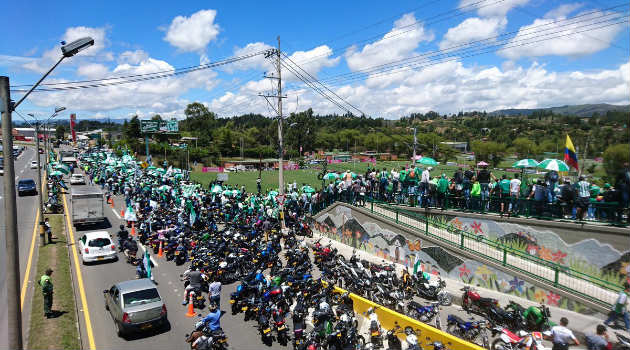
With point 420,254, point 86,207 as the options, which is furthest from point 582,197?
point 86,207

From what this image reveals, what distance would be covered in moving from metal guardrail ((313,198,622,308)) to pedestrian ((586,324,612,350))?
121cm

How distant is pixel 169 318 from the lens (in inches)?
479

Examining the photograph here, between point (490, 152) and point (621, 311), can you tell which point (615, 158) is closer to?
point (621, 311)

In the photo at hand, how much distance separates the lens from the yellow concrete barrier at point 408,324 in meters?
9.12

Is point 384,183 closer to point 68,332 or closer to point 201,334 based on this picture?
point 201,334

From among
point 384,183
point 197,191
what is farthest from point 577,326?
point 197,191

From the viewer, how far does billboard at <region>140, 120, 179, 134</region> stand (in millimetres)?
82750

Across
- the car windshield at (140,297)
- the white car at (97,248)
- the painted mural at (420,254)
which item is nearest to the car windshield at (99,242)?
the white car at (97,248)

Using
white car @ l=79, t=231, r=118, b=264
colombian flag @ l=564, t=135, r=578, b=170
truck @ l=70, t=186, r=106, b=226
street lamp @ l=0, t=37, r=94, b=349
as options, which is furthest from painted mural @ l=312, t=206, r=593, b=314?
truck @ l=70, t=186, r=106, b=226

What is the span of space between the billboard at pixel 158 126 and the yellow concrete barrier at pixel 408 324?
78643mm

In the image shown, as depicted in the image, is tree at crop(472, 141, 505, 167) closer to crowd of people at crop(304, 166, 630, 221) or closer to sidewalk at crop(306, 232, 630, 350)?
crowd of people at crop(304, 166, 630, 221)

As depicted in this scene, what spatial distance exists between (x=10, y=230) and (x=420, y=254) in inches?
A: 528

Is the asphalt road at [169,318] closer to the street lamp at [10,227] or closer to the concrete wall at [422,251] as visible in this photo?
the street lamp at [10,227]

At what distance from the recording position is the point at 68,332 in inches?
428
